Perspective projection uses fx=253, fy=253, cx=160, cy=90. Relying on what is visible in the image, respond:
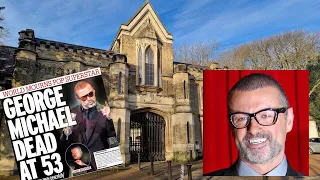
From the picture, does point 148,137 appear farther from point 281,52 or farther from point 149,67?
point 281,52

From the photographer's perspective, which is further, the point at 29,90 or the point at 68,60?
the point at 68,60

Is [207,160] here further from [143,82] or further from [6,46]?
[6,46]

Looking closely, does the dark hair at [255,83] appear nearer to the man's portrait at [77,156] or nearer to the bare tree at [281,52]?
the man's portrait at [77,156]

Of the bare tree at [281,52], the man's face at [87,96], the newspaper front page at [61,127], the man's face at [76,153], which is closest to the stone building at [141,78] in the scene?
the newspaper front page at [61,127]

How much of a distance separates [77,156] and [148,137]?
12.9 metres

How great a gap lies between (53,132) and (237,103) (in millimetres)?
3594

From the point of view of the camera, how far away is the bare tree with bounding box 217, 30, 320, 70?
29000 mm

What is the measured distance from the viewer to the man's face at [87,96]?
5.18m

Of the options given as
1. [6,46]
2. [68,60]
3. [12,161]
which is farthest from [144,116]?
[6,46]

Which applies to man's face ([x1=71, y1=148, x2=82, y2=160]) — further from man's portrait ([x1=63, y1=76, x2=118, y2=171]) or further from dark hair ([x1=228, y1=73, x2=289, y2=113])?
dark hair ([x1=228, y1=73, x2=289, y2=113])

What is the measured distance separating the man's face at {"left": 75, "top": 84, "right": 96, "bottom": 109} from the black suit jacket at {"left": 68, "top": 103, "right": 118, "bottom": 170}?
0.12 m

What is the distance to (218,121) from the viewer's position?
4.90 meters

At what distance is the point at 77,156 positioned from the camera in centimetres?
504

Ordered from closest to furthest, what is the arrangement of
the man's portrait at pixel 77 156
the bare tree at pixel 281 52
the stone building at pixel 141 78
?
1. the man's portrait at pixel 77 156
2. the stone building at pixel 141 78
3. the bare tree at pixel 281 52
